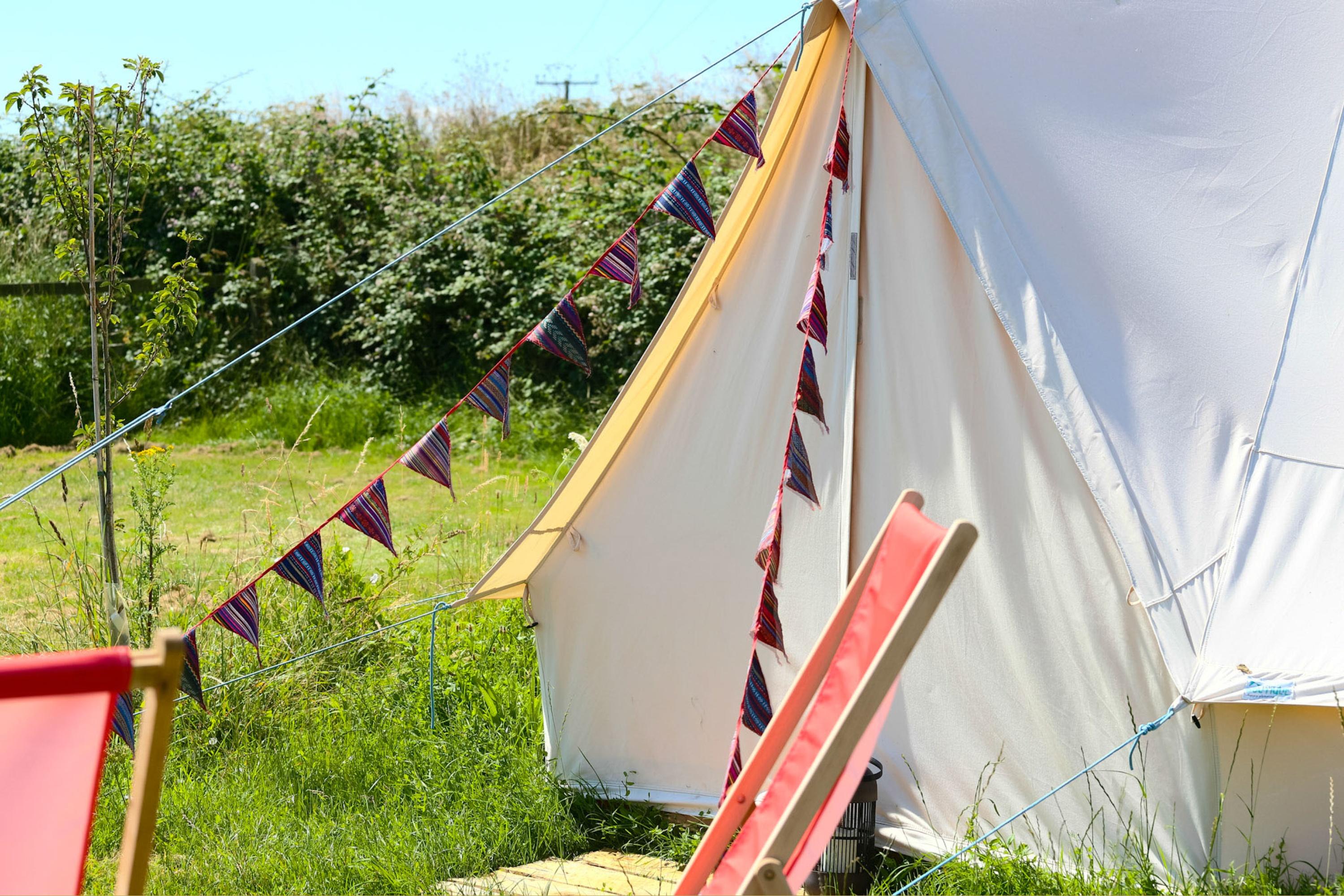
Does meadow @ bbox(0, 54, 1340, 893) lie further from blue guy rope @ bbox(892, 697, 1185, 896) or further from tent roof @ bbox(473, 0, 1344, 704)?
tent roof @ bbox(473, 0, 1344, 704)

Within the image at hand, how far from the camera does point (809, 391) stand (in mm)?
2779

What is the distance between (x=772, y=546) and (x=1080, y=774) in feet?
2.85

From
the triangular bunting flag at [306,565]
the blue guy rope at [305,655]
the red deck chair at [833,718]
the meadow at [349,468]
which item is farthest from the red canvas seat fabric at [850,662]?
the blue guy rope at [305,655]

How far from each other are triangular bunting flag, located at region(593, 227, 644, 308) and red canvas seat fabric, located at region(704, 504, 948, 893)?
1240 millimetres

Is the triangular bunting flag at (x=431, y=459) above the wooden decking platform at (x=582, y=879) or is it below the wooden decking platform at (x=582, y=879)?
above

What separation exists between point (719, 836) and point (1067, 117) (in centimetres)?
186

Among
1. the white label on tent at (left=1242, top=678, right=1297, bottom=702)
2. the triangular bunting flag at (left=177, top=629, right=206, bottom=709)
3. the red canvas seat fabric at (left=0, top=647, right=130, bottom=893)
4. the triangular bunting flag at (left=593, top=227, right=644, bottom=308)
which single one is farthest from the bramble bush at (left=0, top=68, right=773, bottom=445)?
the red canvas seat fabric at (left=0, top=647, right=130, bottom=893)

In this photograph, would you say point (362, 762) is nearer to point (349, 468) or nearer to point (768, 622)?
point (768, 622)

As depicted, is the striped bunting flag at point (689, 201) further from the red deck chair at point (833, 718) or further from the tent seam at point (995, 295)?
the red deck chair at point (833, 718)

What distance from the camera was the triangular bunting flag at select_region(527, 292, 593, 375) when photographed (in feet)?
9.65

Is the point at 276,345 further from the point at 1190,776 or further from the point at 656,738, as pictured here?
the point at 1190,776

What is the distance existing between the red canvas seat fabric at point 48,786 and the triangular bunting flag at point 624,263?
178 cm

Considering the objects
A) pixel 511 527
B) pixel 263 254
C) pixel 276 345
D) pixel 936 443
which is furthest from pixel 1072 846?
pixel 263 254

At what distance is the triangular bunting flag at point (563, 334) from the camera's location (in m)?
2.94
